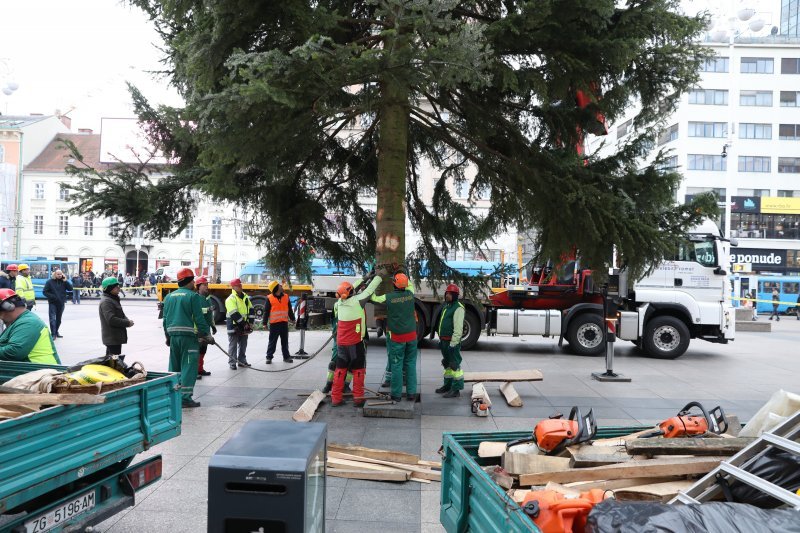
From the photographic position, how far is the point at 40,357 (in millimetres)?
4926

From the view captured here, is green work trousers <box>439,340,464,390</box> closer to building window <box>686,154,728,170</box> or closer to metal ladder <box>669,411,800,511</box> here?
metal ladder <box>669,411,800,511</box>

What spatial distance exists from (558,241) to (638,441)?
4.89 metres

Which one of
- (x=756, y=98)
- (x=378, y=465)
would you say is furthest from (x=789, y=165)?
(x=378, y=465)

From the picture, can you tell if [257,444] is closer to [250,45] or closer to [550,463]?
[550,463]

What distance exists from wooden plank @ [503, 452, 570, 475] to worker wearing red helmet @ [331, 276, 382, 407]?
476 cm

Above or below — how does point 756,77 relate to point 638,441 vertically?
above

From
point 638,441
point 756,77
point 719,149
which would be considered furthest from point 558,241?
point 756,77

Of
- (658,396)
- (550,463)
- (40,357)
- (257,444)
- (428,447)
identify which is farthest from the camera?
(658,396)

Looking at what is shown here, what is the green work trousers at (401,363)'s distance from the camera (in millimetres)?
8133

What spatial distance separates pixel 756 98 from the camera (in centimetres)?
5416

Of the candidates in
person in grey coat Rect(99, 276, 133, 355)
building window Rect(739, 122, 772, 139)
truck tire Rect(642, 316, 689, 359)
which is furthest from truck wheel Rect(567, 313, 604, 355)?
building window Rect(739, 122, 772, 139)

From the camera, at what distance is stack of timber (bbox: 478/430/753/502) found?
338cm

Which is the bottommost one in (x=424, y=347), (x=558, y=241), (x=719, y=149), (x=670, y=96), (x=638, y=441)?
(x=424, y=347)

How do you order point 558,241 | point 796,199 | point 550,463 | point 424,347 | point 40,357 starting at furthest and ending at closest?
point 796,199, point 424,347, point 558,241, point 40,357, point 550,463
